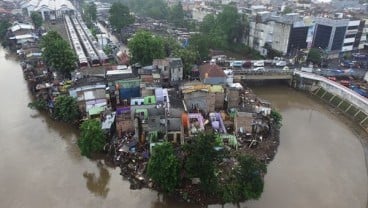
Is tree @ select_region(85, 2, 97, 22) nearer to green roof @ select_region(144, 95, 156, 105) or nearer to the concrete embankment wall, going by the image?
the concrete embankment wall

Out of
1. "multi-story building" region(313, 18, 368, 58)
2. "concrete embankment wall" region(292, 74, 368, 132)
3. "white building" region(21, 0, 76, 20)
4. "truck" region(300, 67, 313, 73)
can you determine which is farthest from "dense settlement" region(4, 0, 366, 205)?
"white building" region(21, 0, 76, 20)

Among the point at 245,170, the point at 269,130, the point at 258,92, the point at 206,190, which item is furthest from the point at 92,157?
the point at 258,92

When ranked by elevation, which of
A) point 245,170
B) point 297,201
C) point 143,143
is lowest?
point 297,201

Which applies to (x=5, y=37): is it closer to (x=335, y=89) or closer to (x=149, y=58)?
(x=149, y=58)

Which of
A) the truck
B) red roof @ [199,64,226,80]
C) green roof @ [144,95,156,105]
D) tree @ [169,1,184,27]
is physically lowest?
the truck

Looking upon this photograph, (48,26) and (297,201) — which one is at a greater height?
(48,26)

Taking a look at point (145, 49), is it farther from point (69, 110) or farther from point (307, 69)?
point (307, 69)
